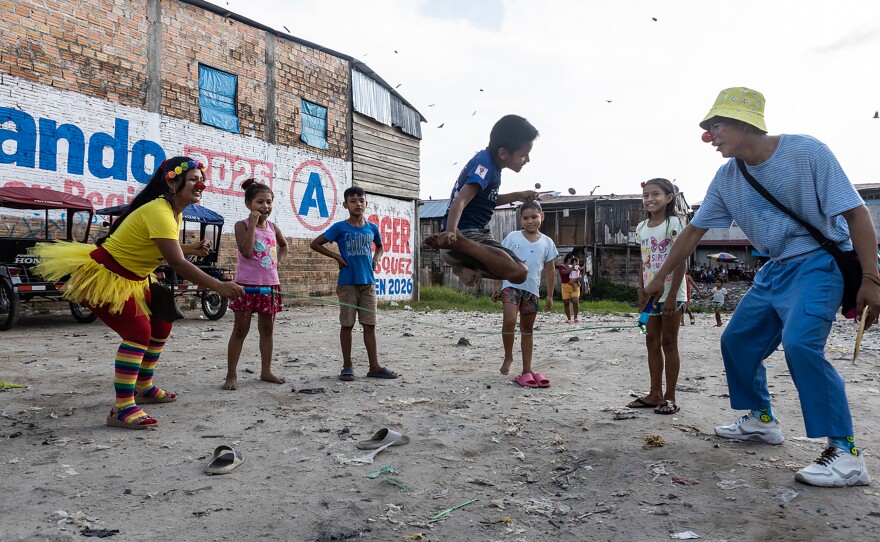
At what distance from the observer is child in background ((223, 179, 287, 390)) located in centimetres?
507

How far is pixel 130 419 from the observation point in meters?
3.77

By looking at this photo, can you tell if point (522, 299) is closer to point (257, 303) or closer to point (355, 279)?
point (355, 279)

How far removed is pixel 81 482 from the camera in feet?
9.36

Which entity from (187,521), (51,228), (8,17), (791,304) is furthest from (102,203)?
(791,304)

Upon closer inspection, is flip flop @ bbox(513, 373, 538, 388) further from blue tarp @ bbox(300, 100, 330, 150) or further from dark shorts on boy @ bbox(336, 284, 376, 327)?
blue tarp @ bbox(300, 100, 330, 150)

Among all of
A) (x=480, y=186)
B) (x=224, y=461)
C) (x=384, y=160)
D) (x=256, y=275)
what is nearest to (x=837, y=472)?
(x=480, y=186)

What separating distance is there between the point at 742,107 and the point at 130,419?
404 cm

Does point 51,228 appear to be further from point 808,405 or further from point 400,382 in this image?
point 808,405

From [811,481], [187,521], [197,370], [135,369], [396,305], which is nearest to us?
[187,521]

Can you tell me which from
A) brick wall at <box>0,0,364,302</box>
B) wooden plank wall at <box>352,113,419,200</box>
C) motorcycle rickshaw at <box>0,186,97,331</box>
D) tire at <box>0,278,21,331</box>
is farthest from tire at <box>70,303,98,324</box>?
wooden plank wall at <box>352,113,419,200</box>

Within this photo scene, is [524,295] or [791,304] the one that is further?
[524,295]

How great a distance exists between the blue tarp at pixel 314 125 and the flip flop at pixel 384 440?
40.8 feet

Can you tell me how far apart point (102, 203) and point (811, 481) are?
456 inches

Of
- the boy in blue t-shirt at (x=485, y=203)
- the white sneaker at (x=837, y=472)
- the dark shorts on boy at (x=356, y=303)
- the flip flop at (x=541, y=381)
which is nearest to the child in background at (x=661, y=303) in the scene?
the flip flop at (x=541, y=381)
